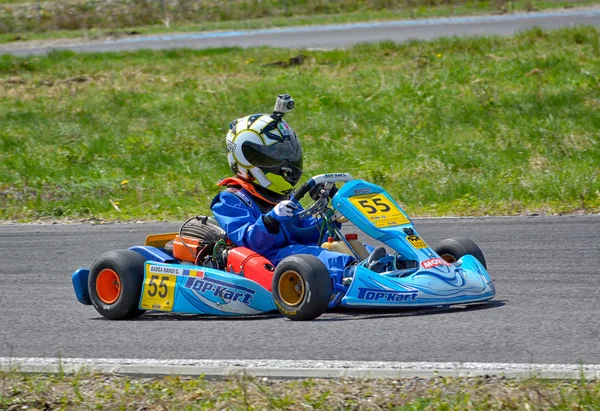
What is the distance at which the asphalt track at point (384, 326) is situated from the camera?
4.31 m

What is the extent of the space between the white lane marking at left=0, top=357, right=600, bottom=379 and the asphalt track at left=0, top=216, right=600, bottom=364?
0.09m

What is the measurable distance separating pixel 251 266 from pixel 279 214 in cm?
35

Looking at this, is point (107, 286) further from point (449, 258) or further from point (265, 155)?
point (449, 258)

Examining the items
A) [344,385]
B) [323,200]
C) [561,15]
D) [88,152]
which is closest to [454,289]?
[323,200]

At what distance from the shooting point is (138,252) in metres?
5.93

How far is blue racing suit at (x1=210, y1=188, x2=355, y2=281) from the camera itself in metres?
5.37

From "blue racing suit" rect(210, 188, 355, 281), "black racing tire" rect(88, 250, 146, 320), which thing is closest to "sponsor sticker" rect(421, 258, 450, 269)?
"blue racing suit" rect(210, 188, 355, 281)

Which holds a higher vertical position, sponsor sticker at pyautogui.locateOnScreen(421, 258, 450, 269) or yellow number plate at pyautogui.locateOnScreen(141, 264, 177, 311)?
sponsor sticker at pyautogui.locateOnScreen(421, 258, 450, 269)

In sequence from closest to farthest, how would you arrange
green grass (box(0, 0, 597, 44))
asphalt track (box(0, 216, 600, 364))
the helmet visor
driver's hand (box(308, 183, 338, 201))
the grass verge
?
the grass verge < asphalt track (box(0, 216, 600, 364)) < driver's hand (box(308, 183, 338, 201)) < the helmet visor < green grass (box(0, 0, 597, 44))

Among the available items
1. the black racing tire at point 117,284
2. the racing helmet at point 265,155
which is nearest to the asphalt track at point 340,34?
the racing helmet at point 265,155

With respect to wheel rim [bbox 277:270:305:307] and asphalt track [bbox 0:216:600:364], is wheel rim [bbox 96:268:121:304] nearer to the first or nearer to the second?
asphalt track [bbox 0:216:600:364]

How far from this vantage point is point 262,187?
5.83 meters

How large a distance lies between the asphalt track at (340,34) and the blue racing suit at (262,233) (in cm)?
1290

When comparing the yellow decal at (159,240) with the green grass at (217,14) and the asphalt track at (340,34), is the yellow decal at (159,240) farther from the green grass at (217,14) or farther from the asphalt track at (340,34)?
the green grass at (217,14)
